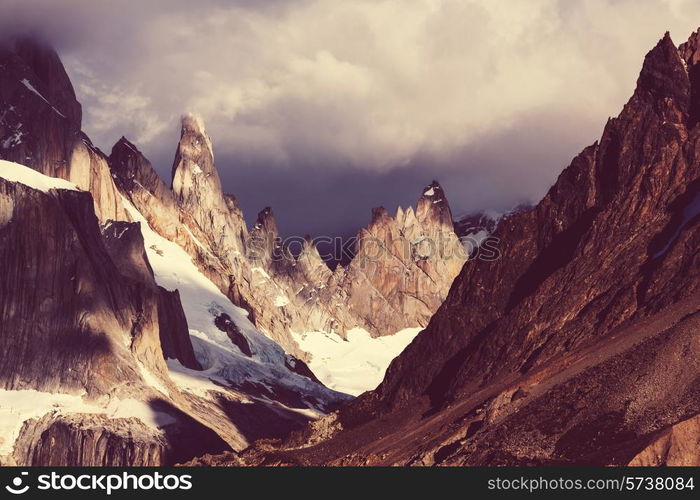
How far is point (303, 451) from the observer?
180625mm

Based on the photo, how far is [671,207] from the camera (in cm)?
17862

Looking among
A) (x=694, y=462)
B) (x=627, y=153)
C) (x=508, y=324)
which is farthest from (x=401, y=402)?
(x=694, y=462)

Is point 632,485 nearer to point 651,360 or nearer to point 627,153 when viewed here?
point 651,360

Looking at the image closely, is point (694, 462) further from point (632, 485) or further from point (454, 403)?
point (454, 403)

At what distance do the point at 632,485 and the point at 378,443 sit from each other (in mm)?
67532

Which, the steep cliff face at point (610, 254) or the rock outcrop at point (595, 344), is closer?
the rock outcrop at point (595, 344)

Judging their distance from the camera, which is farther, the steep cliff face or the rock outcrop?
the steep cliff face

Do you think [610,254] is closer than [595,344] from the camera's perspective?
No

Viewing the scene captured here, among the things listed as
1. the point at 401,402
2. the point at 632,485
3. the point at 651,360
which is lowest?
the point at 632,485

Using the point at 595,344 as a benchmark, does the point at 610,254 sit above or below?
above

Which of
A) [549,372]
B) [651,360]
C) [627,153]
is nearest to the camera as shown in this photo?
[651,360]

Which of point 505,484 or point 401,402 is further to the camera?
point 401,402

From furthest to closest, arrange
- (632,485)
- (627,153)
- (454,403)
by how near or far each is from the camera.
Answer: (627,153), (454,403), (632,485)

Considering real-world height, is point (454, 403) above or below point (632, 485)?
above
